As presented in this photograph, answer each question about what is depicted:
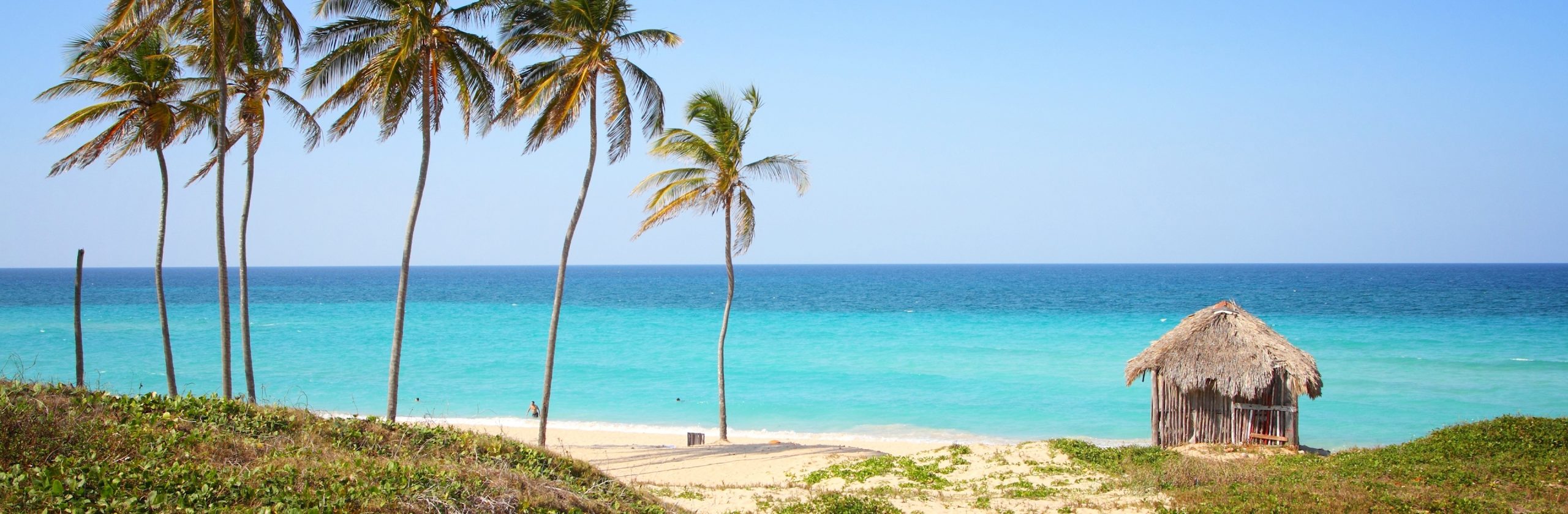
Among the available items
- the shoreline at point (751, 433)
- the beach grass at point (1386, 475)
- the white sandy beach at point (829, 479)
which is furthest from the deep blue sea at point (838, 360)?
the beach grass at point (1386, 475)

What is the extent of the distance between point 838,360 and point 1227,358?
57.1 ft

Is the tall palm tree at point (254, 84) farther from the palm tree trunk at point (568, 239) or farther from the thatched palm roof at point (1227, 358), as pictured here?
the thatched palm roof at point (1227, 358)

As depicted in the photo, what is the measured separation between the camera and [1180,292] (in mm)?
78562

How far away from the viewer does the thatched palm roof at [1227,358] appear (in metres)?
14.9

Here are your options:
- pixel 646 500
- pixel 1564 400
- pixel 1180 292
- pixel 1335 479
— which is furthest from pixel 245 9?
pixel 1180 292

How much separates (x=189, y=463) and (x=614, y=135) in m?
9.83

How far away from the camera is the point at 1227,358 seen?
15.4 meters

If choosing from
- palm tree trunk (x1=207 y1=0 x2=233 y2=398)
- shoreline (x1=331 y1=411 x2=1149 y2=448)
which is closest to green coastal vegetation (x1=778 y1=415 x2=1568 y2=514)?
shoreline (x1=331 y1=411 x2=1149 y2=448)

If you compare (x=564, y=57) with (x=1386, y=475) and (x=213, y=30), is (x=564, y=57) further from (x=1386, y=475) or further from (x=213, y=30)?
(x=1386, y=475)

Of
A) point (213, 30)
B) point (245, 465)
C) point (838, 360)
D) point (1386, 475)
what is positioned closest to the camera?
point (245, 465)

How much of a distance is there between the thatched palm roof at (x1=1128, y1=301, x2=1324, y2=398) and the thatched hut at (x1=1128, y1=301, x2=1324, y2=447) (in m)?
0.01

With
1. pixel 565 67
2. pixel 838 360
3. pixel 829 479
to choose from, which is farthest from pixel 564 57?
pixel 838 360

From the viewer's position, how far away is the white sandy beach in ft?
34.0

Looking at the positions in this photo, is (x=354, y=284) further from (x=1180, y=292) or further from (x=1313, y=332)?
(x=1313, y=332)
